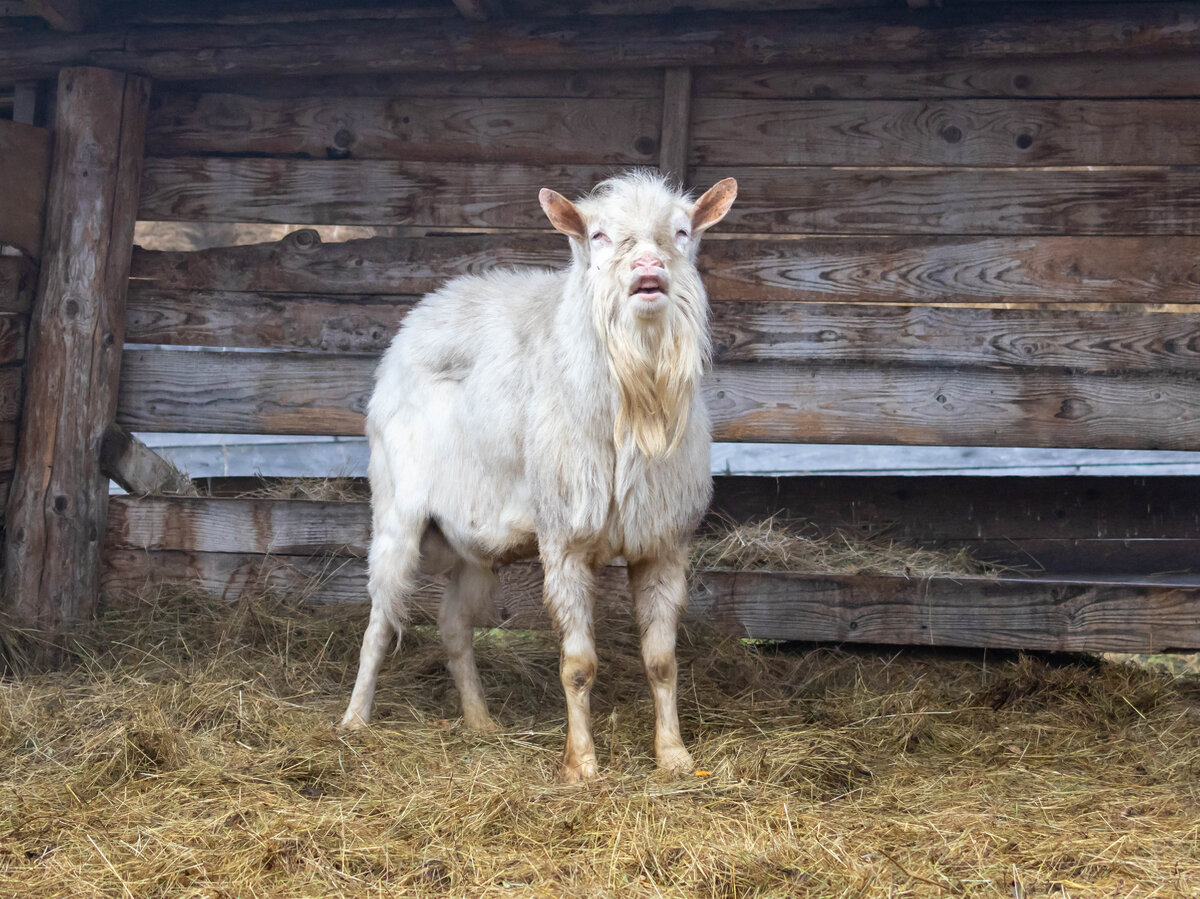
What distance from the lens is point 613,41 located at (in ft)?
18.8

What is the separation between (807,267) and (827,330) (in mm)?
309

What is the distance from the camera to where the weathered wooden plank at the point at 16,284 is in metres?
5.88

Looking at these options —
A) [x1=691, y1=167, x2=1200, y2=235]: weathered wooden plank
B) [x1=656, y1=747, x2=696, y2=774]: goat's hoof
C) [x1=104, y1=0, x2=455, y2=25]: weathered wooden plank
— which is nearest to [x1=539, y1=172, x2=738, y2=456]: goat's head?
[x1=656, y1=747, x2=696, y2=774]: goat's hoof

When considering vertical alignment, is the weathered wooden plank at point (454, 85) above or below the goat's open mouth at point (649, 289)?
above

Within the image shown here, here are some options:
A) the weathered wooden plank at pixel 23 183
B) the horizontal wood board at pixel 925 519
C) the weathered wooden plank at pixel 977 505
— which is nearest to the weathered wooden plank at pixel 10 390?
the weathered wooden plank at pixel 23 183

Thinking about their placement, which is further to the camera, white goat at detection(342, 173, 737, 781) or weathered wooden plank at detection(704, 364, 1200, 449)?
weathered wooden plank at detection(704, 364, 1200, 449)

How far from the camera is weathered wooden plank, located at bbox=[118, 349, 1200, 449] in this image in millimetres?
5516

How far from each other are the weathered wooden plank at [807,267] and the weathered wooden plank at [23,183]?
51 cm

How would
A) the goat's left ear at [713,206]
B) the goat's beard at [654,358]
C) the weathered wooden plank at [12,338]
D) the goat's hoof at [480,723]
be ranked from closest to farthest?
1. the goat's beard at [654,358]
2. the goat's left ear at [713,206]
3. the goat's hoof at [480,723]
4. the weathered wooden plank at [12,338]

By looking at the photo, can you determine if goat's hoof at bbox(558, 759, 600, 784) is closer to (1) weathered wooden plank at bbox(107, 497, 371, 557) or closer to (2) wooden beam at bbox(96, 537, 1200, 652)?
(2) wooden beam at bbox(96, 537, 1200, 652)

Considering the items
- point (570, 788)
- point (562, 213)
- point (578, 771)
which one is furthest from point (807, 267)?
point (570, 788)

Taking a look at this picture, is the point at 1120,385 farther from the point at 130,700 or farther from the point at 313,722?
the point at 130,700

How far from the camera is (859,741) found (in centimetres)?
451

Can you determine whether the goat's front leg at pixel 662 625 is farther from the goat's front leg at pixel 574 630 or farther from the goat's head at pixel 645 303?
the goat's head at pixel 645 303
